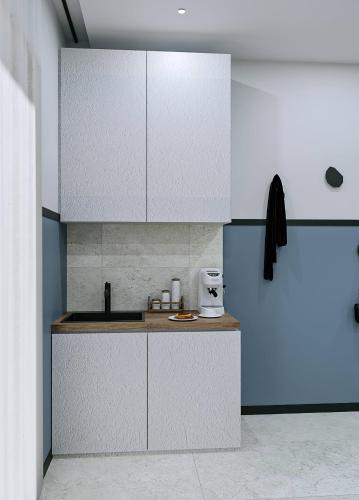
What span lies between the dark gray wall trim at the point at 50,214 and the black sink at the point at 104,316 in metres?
0.73

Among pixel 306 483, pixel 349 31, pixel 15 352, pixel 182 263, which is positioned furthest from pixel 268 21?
pixel 306 483

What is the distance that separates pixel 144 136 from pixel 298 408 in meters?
2.39

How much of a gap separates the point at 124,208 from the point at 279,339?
162cm

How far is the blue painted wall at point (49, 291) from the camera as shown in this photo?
2.59 meters

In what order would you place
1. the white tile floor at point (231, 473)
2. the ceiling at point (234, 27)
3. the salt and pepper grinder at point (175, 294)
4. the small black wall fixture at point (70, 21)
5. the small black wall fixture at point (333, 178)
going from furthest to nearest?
the small black wall fixture at point (333, 178) < the salt and pepper grinder at point (175, 294) < the small black wall fixture at point (70, 21) < the ceiling at point (234, 27) < the white tile floor at point (231, 473)

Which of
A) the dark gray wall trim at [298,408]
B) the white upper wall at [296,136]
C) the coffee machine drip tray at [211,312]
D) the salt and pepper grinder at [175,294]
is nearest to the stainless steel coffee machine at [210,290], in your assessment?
the coffee machine drip tray at [211,312]

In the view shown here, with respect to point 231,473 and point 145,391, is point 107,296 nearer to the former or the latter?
point 145,391

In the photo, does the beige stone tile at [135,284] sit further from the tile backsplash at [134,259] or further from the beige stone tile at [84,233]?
the beige stone tile at [84,233]

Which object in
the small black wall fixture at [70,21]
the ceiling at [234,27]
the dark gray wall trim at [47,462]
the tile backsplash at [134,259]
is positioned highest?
the small black wall fixture at [70,21]

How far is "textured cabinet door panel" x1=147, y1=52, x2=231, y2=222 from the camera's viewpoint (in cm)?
305

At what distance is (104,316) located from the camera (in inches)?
129

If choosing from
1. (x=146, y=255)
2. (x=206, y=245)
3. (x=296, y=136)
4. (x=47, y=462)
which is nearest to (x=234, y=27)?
(x=296, y=136)

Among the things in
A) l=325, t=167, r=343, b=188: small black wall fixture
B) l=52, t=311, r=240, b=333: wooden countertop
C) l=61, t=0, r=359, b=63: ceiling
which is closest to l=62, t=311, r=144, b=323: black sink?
l=52, t=311, r=240, b=333: wooden countertop

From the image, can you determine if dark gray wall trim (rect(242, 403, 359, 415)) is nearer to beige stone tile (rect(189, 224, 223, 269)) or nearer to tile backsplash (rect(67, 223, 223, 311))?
tile backsplash (rect(67, 223, 223, 311))
